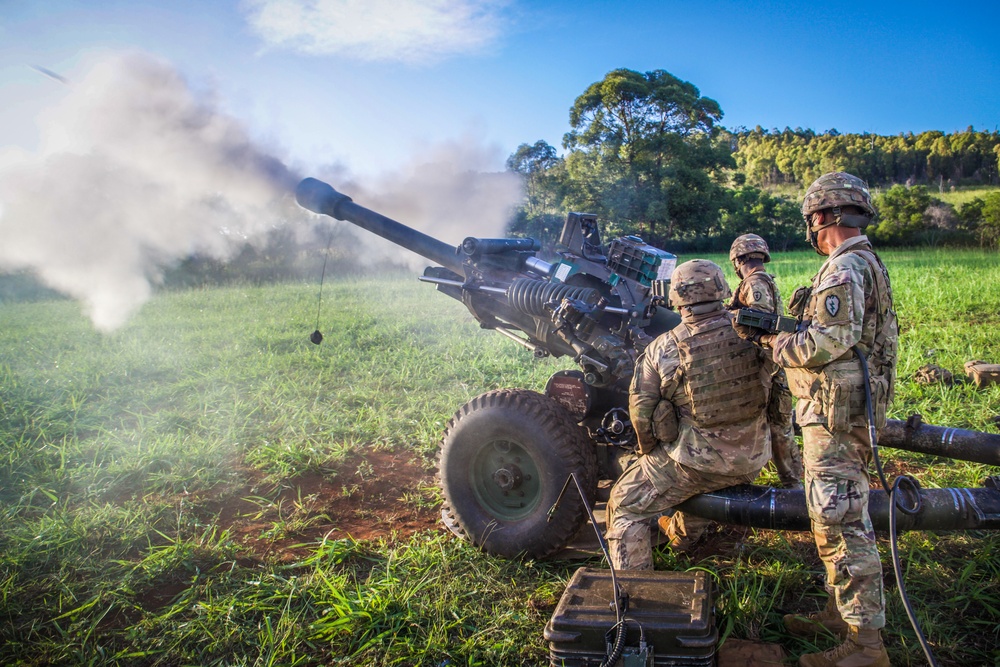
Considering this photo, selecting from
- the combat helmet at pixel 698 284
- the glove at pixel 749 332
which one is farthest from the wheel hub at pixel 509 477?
the glove at pixel 749 332

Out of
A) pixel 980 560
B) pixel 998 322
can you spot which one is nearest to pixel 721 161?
pixel 998 322

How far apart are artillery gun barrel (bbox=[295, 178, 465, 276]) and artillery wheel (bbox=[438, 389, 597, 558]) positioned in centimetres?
164

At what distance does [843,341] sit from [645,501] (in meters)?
1.27

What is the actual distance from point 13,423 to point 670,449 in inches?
253

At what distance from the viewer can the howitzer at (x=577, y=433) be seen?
350 cm

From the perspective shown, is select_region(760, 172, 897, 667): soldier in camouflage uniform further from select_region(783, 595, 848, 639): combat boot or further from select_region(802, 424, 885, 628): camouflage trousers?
select_region(783, 595, 848, 639): combat boot

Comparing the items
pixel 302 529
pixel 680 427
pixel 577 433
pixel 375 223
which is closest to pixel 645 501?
pixel 680 427

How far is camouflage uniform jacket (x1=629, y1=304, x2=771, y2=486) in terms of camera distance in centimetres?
341

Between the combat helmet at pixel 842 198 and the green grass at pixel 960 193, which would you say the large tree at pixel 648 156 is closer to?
the green grass at pixel 960 193

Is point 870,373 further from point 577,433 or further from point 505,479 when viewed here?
point 505,479

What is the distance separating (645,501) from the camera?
3.53 metres

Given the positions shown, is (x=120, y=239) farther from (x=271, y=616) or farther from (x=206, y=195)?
(x=271, y=616)

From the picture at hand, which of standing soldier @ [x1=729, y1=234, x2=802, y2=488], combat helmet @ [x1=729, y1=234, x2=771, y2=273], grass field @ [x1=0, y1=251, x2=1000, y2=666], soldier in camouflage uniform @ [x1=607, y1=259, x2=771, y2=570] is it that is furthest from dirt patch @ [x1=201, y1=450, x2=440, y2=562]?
combat helmet @ [x1=729, y1=234, x2=771, y2=273]

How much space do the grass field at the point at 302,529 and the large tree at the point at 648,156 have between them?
2041 centimetres
